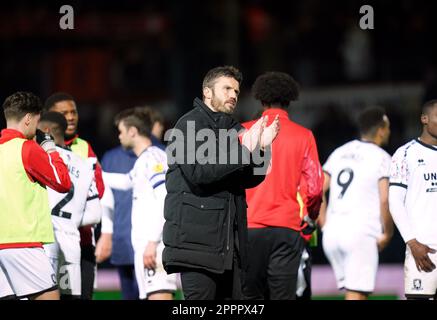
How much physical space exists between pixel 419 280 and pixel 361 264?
6.24ft

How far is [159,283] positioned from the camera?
9.79m

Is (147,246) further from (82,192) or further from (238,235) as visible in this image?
(238,235)

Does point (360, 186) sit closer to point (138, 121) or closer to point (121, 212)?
point (138, 121)

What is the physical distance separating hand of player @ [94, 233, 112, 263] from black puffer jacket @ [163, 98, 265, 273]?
3101 millimetres

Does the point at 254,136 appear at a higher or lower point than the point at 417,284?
higher

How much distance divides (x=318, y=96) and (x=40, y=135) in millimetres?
10367

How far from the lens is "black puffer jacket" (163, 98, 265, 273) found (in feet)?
23.1

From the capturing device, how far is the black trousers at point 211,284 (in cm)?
711

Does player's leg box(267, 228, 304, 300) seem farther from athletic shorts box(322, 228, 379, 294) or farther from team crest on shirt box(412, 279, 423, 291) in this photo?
athletic shorts box(322, 228, 379, 294)

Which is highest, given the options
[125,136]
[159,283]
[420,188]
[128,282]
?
[125,136]

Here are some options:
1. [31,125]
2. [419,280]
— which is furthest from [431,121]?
[31,125]

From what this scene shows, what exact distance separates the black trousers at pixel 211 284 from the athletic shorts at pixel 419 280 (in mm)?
1681

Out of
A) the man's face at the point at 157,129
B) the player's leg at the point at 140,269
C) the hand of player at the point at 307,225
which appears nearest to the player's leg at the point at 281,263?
the hand of player at the point at 307,225

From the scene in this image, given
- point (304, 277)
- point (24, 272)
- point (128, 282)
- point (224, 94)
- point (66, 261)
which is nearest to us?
point (224, 94)
